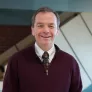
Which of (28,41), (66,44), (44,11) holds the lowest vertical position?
(44,11)

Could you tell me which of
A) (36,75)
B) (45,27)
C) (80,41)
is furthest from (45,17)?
(80,41)

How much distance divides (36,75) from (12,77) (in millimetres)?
111

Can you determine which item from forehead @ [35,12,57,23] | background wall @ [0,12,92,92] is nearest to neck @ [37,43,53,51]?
forehead @ [35,12,57,23]

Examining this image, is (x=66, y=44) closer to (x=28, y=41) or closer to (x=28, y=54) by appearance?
(x=28, y=41)

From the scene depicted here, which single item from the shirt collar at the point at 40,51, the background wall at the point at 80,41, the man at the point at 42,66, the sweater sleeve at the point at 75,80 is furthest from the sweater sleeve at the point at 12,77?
the background wall at the point at 80,41

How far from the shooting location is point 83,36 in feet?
12.1

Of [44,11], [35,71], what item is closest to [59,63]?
[35,71]

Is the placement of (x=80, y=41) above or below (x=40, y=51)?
above

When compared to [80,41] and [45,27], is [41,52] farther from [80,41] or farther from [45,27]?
[80,41]

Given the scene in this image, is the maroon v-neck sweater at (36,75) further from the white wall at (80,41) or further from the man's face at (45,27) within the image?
the white wall at (80,41)

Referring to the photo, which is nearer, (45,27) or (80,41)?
(45,27)

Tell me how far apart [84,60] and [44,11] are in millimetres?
2668

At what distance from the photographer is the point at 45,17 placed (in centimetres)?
112

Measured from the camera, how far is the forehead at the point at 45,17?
3.67 ft
